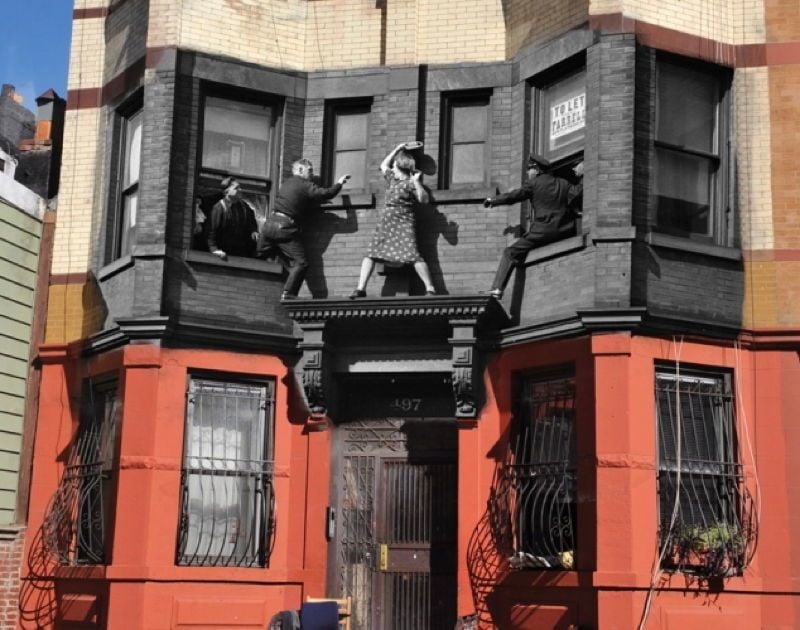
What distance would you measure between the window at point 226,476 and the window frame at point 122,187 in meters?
2.14

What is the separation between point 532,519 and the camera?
12891 millimetres

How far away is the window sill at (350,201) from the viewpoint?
14273 mm

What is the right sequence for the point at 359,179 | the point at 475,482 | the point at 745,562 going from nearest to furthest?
the point at 745,562 → the point at 475,482 → the point at 359,179

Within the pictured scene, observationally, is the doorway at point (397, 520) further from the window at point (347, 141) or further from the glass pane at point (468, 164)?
the window at point (347, 141)

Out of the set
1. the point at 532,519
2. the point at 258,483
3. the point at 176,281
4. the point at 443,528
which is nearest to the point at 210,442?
the point at 258,483

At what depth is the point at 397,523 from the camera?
13.8m

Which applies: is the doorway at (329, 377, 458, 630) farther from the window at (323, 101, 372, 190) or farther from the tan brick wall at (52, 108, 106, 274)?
the tan brick wall at (52, 108, 106, 274)

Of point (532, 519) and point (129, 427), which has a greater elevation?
point (129, 427)

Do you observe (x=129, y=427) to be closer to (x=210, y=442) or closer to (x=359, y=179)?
(x=210, y=442)

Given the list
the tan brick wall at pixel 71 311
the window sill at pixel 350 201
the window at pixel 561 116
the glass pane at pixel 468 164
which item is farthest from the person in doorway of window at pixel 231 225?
the window at pixel 561 116

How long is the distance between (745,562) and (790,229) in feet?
11.3

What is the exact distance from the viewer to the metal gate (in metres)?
13.6

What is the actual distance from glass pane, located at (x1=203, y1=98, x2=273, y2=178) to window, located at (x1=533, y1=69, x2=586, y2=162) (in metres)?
3.15

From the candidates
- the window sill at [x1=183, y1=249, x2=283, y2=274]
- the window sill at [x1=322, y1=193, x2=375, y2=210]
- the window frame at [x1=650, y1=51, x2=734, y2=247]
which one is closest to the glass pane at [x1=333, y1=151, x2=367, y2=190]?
the window sill at [x1=322, y1=193, x2=375, y2=210]
